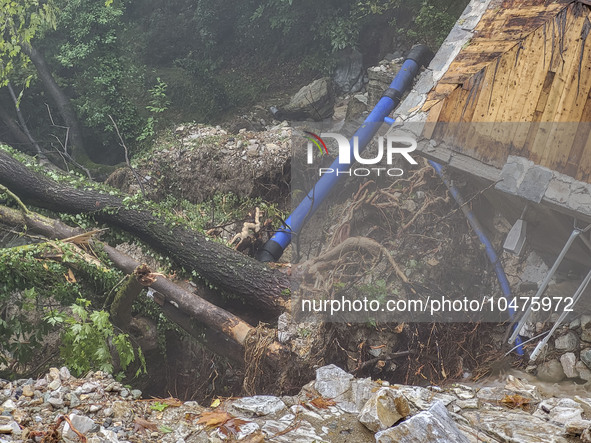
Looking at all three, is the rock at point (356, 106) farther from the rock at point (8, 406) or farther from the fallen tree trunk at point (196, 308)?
the rock at point (8, 406)

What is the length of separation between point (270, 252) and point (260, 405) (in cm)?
271

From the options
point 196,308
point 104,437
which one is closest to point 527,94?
point 196,308

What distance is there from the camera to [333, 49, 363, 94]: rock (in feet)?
28.4

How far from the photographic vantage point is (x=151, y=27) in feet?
32.2

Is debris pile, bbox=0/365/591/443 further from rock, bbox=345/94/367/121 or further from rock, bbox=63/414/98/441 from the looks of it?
rock, bbox=345/94/367/121

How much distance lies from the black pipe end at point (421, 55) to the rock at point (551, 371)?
14.1ft

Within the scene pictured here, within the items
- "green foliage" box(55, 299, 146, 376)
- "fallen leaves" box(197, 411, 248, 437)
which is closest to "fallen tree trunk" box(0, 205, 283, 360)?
"green foliage" box(55, 299, 146, 376)

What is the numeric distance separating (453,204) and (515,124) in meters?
1.64

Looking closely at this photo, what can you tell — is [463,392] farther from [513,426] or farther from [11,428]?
[11,428]

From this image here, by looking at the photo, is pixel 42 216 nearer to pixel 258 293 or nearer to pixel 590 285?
pixel 258 293

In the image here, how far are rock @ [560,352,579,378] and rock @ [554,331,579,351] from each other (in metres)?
0.07

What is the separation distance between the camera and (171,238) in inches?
226

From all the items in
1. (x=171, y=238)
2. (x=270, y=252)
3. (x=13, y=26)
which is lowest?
(x=270, y=252)

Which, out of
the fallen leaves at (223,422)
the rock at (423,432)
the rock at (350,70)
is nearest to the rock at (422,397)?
the rock at (423,432)
